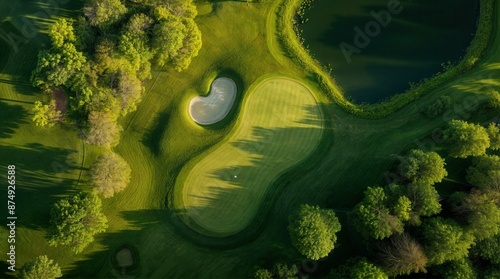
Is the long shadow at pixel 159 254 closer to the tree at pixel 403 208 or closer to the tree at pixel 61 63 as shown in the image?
the tree at pixel 403 208

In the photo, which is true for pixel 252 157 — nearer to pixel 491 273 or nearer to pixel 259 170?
pixel 259 170

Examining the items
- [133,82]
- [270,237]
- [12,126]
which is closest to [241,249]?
[270,237]

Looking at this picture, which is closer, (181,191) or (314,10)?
(181,191)

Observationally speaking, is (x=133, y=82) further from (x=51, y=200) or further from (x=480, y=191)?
(x=480, y=191)

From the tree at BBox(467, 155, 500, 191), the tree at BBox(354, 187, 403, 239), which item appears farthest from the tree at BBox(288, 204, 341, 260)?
the tree at BBox(467, 155, 500, 191)

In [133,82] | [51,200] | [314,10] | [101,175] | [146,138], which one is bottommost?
[51,200]

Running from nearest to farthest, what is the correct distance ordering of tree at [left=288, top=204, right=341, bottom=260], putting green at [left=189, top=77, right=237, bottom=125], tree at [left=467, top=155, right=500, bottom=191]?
tree at [left=288, top=204, right=341, bottom=260] → tree at [left=467, top=155, right=500, bottom=191] → putting green at [left=189, top=77, right=237, bottom=125]

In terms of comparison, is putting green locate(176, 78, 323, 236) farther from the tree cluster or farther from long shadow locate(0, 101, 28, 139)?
long shadow locate(0, 101, 28, 139)

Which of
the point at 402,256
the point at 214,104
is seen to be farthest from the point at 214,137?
the point at 402,256

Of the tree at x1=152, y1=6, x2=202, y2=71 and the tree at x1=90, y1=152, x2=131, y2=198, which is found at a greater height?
the tree at x1=152, y1=6, x2=202, y2=71
